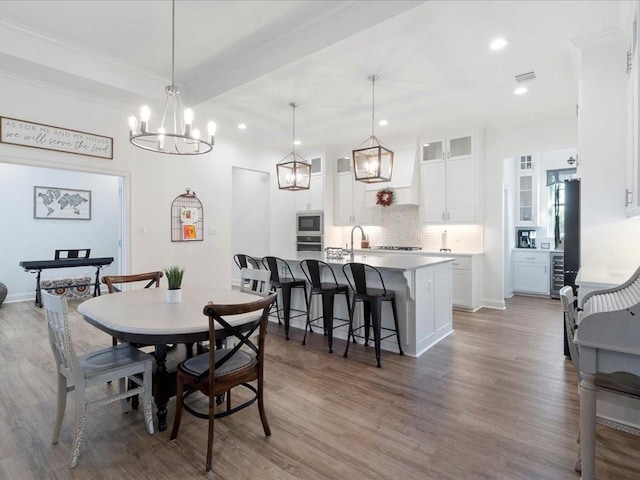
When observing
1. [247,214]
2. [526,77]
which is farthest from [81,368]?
[247,214]

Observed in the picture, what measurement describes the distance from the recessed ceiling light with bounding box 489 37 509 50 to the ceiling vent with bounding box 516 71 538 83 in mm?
803

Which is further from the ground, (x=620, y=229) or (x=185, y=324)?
(x=620, y=229)

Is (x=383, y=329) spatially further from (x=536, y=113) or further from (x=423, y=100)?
(x=536, y=113)

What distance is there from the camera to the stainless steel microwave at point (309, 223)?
724 cm

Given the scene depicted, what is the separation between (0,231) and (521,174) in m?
9.90

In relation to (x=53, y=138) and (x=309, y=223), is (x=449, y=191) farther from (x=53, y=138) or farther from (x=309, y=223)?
(x=53, y=138)

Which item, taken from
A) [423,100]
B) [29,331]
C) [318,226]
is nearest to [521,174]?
[423,100]

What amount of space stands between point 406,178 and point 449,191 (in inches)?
32.7

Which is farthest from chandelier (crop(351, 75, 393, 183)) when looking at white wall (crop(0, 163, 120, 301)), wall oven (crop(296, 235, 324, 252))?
white wall (crop(0, 163, 120, 301))

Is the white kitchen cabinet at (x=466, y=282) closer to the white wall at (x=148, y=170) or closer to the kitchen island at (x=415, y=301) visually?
the kitchen island at (x=415, y=301)

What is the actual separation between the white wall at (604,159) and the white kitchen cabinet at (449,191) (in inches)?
93.7

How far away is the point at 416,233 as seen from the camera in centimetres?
670

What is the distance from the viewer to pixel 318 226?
723cm

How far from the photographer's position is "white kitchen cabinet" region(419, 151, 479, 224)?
5688mm
